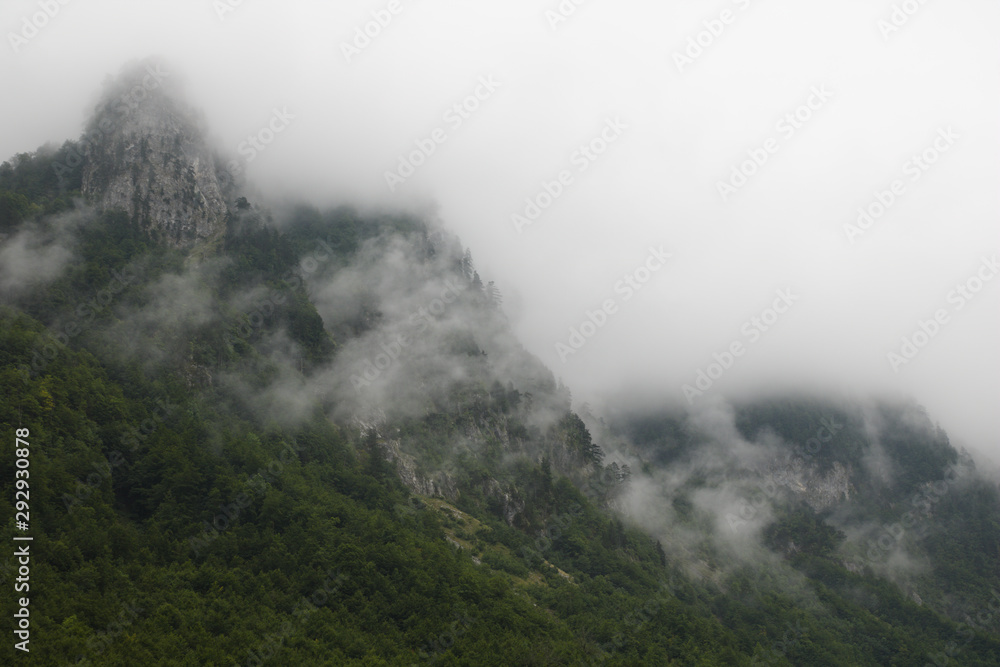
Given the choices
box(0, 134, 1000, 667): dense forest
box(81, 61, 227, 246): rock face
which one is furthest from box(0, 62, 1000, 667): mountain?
box(81, 61, 227, 246): rock face

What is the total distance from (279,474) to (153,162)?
340ft

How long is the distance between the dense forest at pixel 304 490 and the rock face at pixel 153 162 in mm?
5709

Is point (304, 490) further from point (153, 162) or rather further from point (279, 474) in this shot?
point (153, 162)

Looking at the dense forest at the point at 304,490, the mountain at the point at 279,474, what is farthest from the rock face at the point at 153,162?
the dense forest at the point at 304,490

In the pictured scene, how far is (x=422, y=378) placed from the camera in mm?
165750

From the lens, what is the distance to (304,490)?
9369 cm

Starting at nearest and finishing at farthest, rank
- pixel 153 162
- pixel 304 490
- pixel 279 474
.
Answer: pixel 304 490 → pixel 279 474 → pixel 153 162

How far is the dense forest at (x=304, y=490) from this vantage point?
62062mm

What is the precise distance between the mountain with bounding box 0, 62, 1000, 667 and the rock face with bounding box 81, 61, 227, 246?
70 centimetres

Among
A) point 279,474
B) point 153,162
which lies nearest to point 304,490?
point 279,474

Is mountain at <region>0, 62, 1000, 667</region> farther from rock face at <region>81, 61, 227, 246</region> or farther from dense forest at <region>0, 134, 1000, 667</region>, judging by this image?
rock face at <region>81, 61, 227, 246</region>

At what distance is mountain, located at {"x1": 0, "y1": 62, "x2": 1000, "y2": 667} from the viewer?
62469 millimetres

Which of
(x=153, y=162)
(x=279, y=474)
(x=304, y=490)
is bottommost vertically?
(x=279, y=474)

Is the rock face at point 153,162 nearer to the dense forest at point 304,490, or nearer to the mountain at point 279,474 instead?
the mountain at point 279,474
